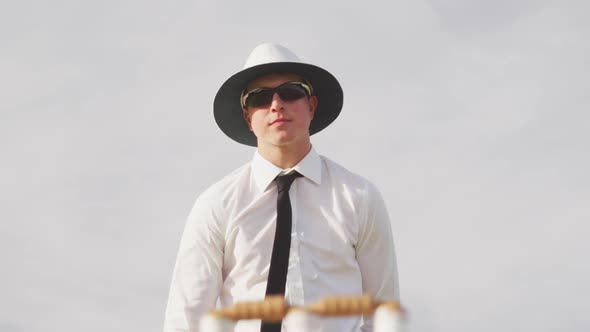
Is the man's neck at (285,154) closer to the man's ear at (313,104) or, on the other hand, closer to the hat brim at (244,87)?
the man's ear at (313,104)

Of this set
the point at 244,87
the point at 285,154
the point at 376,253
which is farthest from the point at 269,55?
the point at 376,253

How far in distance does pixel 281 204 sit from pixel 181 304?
3.74 feet

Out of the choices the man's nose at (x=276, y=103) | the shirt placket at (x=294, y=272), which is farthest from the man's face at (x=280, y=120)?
the shirt placket at (x=294, y=272)

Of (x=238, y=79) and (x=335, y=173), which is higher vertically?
(x=238, y=79)

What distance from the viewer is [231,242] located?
7.45m

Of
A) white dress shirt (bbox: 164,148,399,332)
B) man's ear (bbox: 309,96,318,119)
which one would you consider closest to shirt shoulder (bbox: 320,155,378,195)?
white dress shirt (bbox: 164,148,399,332)

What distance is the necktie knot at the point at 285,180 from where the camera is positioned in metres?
7.60

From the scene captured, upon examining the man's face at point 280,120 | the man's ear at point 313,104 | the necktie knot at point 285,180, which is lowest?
the necktie knot at point 285,180

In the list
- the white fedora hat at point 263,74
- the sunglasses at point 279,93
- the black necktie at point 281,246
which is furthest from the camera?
the white fedora hat at point 263,74

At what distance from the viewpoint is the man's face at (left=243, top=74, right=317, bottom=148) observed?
7598 millimetres

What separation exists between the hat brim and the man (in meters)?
0.03

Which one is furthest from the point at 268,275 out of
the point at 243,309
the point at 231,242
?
the point at 243,309

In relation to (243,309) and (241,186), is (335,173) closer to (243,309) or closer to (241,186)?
(241,186)

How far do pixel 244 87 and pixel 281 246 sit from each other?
1.63 m
